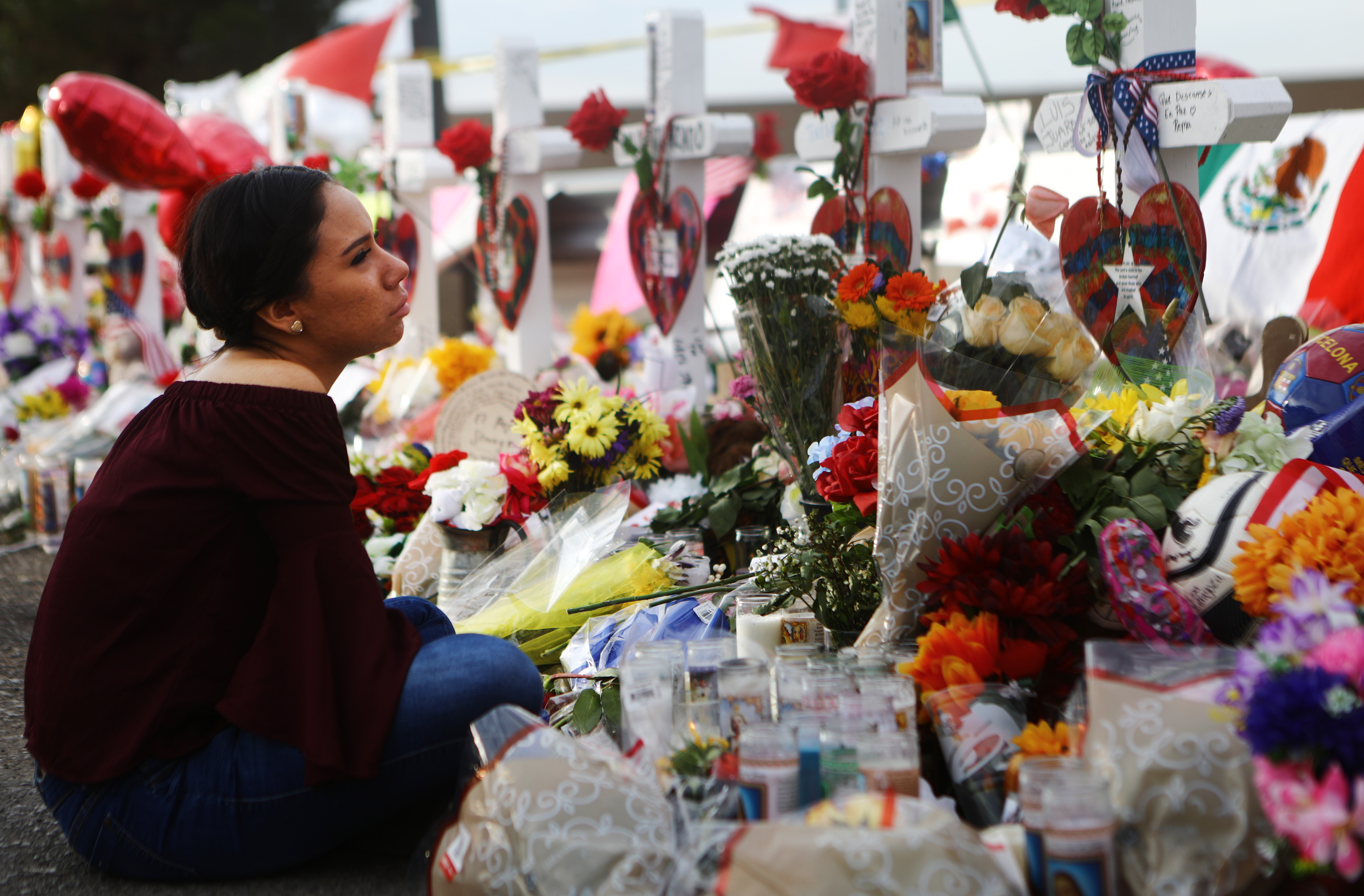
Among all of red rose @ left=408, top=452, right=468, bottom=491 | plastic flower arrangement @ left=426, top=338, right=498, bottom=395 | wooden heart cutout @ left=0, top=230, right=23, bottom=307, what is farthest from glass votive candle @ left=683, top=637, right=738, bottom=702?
wooden heart cutout @ left=0, top=230, right=23, bottom=307

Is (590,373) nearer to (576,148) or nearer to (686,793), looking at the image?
(576,148)

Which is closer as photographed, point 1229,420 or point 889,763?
point 889,763

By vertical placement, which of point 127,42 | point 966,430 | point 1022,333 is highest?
point 127,42

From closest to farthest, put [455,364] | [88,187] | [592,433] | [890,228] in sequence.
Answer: [592,433], [890,228], [455,364], [88,187]

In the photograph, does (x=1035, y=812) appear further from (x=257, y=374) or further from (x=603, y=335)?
(x=603, y=335)

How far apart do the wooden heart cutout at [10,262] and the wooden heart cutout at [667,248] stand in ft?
26.9

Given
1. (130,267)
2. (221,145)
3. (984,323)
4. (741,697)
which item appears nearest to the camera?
(741,697)

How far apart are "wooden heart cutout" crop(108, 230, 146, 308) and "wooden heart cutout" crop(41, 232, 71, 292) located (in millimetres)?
1912

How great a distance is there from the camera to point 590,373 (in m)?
4.68

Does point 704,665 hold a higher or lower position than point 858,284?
lower

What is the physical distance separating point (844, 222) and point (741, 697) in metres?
2.23

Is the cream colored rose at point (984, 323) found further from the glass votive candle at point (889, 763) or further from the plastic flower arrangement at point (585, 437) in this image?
the plastic flower arrangement at point (585, 437)

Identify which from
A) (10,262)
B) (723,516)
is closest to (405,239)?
(723,516)

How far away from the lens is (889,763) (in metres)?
1.54
